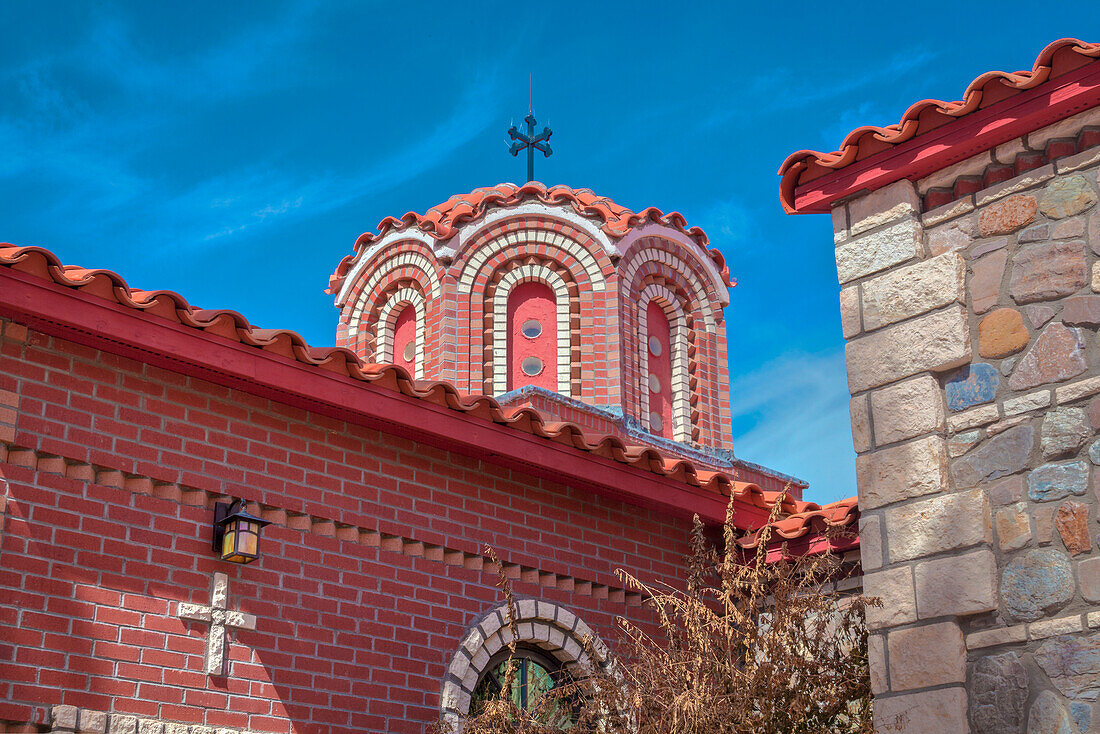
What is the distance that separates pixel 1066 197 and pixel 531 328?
9.79 meters

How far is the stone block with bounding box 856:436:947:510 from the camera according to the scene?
5.23 m

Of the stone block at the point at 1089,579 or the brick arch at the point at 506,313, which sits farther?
the brick arch at the point at 506,313

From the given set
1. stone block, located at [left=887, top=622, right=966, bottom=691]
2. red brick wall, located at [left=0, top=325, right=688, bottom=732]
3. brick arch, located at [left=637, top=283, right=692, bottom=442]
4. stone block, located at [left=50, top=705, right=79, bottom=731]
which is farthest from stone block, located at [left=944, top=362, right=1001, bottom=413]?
brick arch, located at [left=637, top=283, right=692, bottom=442]

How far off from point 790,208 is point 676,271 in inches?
376

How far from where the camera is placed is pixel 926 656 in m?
5.03

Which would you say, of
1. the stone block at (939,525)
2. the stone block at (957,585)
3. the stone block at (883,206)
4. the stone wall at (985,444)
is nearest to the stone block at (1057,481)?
the stone wall at (985,444)

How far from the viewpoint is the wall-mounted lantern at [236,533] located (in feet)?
20.8

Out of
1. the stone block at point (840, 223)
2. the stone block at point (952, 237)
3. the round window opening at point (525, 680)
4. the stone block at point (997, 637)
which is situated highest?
the stone block at point (840, 223)

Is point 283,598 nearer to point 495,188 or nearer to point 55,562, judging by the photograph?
point 55,562

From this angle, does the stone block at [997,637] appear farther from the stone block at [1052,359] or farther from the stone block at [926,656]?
the stone block at [1052,359]

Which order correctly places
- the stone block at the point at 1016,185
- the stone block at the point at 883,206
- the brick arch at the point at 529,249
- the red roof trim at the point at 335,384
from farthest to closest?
the brick arch at the point at 529,249, the red roof trim at the point at 335,384, the stone block at the point at 883,206, the stone block at the point at 1016,185

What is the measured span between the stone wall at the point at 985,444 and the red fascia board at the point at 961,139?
0.20 feet

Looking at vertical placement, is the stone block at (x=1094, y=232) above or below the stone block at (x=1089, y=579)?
above

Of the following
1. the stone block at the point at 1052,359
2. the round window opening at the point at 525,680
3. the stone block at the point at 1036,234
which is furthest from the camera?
the round window opening at the point at 525,680
